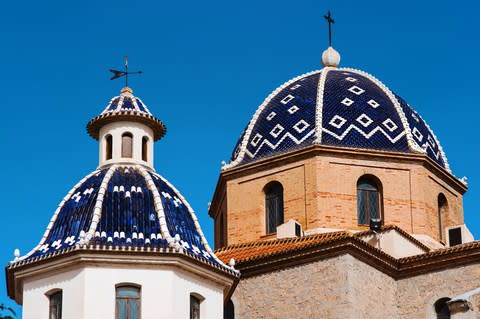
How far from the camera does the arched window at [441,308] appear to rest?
1035 inches

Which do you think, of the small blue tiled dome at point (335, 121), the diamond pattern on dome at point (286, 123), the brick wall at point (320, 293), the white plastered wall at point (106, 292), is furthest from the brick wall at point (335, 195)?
the white plastered wall at point (106, 292)

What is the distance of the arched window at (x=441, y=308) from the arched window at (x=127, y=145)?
730 cm

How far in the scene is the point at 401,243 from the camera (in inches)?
1099

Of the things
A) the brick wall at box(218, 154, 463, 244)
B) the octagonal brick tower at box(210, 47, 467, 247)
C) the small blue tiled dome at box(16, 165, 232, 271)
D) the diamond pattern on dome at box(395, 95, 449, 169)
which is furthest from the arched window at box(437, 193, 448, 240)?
the small blue tiled dome at box(16, 165, 232, 271)

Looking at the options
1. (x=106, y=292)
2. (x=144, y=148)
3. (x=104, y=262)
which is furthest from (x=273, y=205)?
(x=106, y=292)

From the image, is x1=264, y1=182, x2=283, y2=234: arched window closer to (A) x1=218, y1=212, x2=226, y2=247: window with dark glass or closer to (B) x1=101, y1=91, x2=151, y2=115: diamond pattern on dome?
(A) x1=218, y1=212, x2=226, y2=247: window with dark glass

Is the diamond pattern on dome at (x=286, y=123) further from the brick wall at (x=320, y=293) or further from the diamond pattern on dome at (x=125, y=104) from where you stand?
the diamond pattern on dome at (x=125, y=104)

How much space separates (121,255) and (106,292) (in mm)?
712

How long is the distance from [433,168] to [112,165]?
29.4 ft

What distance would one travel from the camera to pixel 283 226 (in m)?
28.4

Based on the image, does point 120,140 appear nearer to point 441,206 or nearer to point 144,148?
point 144,148

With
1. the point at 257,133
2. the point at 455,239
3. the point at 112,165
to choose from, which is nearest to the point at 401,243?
the point at 455,239

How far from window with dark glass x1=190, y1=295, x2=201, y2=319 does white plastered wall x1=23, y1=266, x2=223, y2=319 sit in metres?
0.22

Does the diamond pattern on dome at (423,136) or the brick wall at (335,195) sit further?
the diamond pattern on dome at (423,136)
